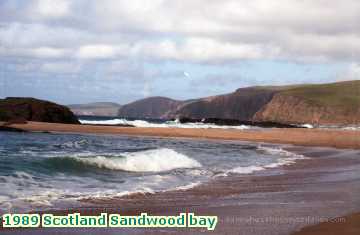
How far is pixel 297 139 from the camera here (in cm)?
4522

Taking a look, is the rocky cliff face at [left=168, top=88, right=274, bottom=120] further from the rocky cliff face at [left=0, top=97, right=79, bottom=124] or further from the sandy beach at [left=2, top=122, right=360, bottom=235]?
the sandy beach at [left=2, top=122, right=360, bottom=235]

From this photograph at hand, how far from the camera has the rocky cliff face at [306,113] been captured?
480 feet

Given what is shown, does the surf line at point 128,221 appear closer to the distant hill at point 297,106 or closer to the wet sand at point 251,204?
the wet sand at point 251,204

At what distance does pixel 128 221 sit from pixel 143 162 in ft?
32.9

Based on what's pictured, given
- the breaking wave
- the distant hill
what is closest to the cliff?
the distant hill

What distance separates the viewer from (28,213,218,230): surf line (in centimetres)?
848

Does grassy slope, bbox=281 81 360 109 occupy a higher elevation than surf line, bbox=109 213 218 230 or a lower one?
higher

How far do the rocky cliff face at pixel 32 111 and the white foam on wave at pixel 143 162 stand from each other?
3799 centimetres

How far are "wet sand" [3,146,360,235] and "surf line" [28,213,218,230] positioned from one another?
284 millimetres

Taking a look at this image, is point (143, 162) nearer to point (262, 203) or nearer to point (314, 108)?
point (262, 203)

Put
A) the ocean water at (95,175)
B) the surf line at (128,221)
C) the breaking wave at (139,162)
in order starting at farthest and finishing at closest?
the breaking wave at (139,162)
the ocean water at (95,175)
the surf line at (128,221)

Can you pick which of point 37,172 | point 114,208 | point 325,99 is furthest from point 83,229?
point 325,99

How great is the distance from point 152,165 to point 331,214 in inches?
395

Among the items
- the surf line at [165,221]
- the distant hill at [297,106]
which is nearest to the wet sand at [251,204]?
the surf line at [165,221]
